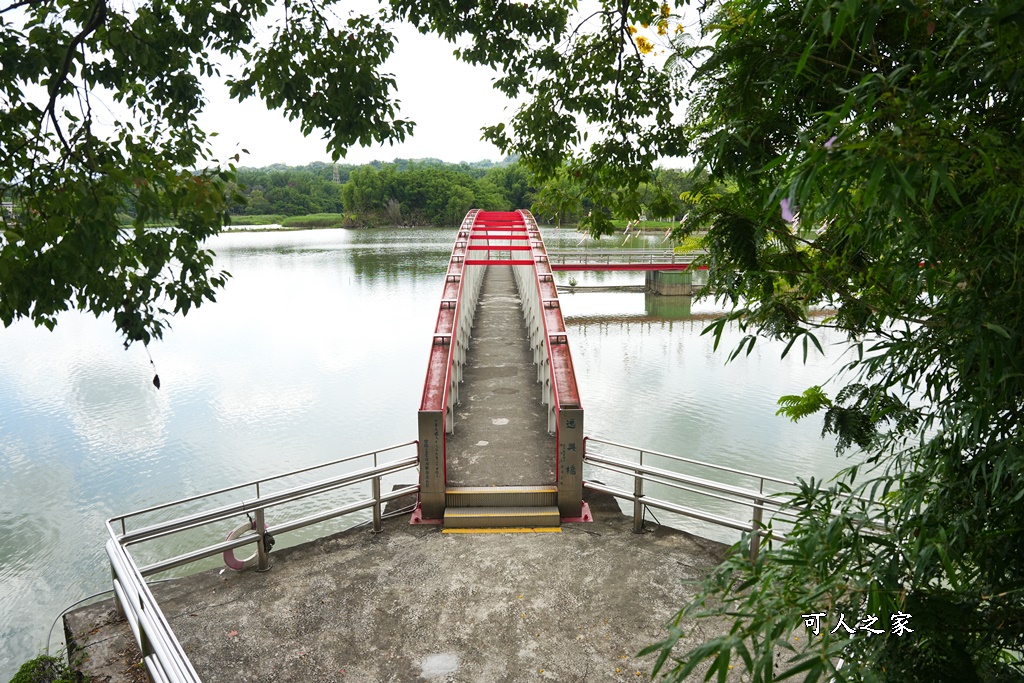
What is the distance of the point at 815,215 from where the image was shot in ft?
6.87

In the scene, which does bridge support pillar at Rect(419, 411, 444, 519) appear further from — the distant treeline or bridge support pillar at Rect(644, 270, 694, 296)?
the distant treeline

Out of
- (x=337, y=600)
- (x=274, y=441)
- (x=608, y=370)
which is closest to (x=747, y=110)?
(x=337, y=600)

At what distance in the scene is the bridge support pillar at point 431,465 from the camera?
6016mm

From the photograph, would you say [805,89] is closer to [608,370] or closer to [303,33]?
[303,33]

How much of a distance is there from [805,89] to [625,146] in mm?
2930

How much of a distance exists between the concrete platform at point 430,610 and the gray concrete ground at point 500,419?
1.22 m

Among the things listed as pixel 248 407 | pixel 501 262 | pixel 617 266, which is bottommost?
pixel 248 407

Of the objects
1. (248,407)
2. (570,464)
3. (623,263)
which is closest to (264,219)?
(623,263)

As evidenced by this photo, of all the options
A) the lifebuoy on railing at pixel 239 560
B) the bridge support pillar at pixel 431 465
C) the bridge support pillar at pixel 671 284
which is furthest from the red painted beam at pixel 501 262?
the bridge support pillar at pixel 671 284

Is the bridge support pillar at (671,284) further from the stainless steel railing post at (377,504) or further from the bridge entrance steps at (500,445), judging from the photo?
the stainless steel railing post at (377,504)

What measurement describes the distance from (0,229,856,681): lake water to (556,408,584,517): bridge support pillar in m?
2.71

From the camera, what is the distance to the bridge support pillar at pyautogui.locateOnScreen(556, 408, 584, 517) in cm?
613

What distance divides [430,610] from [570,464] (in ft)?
6.78

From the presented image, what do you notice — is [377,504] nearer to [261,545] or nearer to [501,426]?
[261,545]
